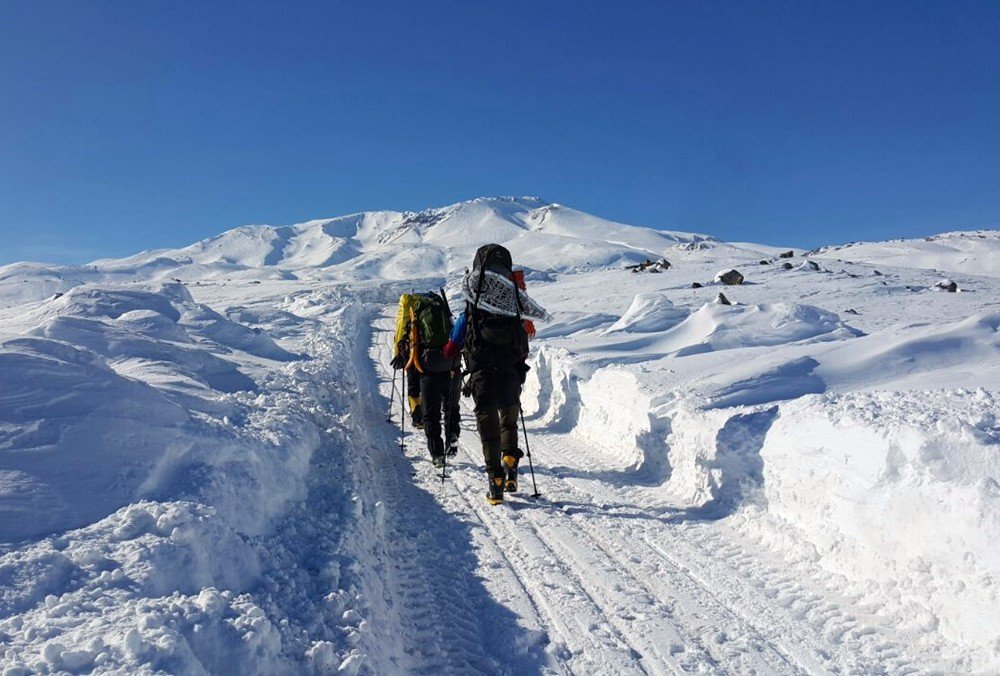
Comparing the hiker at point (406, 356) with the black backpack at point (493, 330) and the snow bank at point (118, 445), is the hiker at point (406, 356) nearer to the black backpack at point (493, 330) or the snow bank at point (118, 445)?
the snow bank at point (118, 445)

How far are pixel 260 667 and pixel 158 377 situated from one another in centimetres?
496

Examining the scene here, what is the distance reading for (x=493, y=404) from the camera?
578 centimetres

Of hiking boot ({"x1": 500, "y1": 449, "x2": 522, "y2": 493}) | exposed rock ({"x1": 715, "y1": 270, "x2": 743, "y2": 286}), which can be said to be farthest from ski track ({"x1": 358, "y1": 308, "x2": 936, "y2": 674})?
exposed rock ({"x1": 715, "y1": 270, "x2": 743, "y2": 286})

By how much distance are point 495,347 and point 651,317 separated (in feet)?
26.3

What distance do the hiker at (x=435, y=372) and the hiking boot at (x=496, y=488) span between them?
3.45 feet

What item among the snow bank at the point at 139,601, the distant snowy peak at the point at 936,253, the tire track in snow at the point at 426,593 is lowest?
the tire track in snow at the point at 426,593

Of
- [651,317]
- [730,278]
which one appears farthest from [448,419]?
[730,278]

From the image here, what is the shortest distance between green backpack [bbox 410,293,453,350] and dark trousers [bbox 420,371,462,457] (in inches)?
14.0

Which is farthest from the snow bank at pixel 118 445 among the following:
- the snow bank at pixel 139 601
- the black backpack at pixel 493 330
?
the black backpack at pixel 493 330

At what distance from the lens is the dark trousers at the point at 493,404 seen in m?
5.70

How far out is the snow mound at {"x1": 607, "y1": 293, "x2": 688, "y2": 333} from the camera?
41.2ft

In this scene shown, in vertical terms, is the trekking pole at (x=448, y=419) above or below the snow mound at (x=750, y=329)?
below

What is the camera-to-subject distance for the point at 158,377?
6.73 m

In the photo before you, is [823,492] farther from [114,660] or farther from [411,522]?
[114,660]
